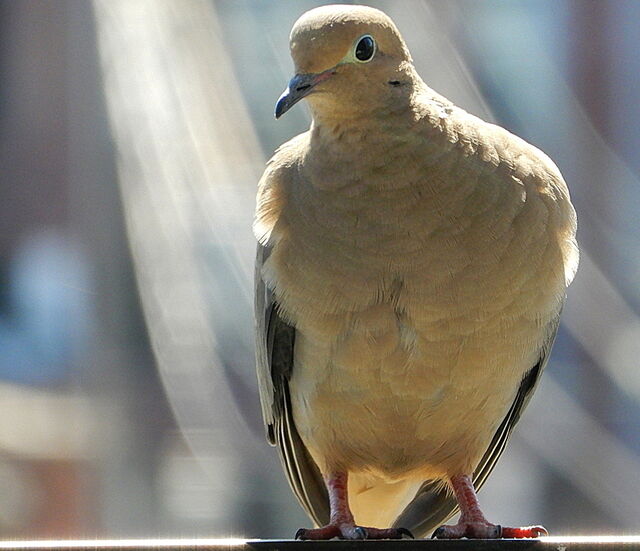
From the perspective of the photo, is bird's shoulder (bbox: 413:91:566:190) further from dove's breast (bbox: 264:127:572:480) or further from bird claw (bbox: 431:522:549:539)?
bird claw (bbox: 431:522:549:539)

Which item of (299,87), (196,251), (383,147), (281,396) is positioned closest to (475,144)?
(383,147)

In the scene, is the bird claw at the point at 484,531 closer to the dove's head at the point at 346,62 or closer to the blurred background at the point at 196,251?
the dove's head at the point at 346,62

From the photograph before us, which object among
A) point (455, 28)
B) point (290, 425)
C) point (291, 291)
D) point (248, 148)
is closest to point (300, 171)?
point (291, 291)

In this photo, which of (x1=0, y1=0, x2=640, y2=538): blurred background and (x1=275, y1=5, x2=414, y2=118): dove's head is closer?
(x1=275, y1=5, x2=414, y2=118): dove's head

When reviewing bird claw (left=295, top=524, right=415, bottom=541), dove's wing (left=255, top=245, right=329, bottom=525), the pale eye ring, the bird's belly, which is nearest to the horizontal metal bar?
bird claw (left=295, top=524, right=415, bottom=541)

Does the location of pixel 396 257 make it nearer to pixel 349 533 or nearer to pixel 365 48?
pixel 365 48
